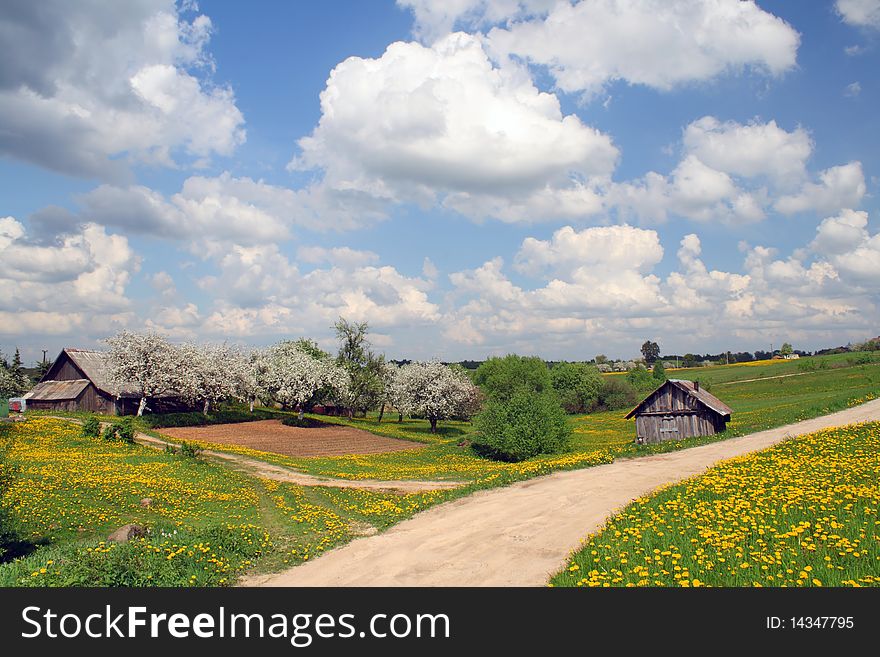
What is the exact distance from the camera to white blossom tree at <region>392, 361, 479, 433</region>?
78.9 meters

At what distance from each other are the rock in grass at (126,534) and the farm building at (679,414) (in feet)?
143

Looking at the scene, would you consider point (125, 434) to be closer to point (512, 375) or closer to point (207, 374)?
point (207, 374)

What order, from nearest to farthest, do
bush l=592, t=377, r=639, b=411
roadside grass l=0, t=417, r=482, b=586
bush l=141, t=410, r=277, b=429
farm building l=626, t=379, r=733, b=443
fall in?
roadside grass l=0, t=417, r=482, b=586
farm building l=626, t=379, r=733, b=443
bush l=141, t=410, r=277, b=429
bush l=592, t=377, r=639, b=411

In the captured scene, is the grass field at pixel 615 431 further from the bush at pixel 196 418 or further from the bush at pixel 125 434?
the bush at pixel 196 418

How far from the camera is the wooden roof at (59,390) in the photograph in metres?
69.1

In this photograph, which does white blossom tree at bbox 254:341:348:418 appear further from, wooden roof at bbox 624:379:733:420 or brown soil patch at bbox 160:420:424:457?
wooden roof at bbox 624:379:733:420

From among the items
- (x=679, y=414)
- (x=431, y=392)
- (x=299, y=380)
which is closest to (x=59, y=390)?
(x=299, y=380)

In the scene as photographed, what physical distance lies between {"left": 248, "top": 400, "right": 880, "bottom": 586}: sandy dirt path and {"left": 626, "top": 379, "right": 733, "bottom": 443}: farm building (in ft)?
75.4

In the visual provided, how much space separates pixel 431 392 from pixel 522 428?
107ft

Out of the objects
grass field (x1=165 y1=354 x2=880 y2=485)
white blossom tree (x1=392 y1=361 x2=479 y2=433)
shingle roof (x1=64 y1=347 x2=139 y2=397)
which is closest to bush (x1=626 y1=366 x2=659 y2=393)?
grass field (x1=165 y1=354 x2=880 y2=485)

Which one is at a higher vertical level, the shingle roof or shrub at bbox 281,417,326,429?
the shingle roof

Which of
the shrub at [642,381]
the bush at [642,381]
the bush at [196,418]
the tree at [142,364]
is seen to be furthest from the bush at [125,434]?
the shrub at [642,381]
